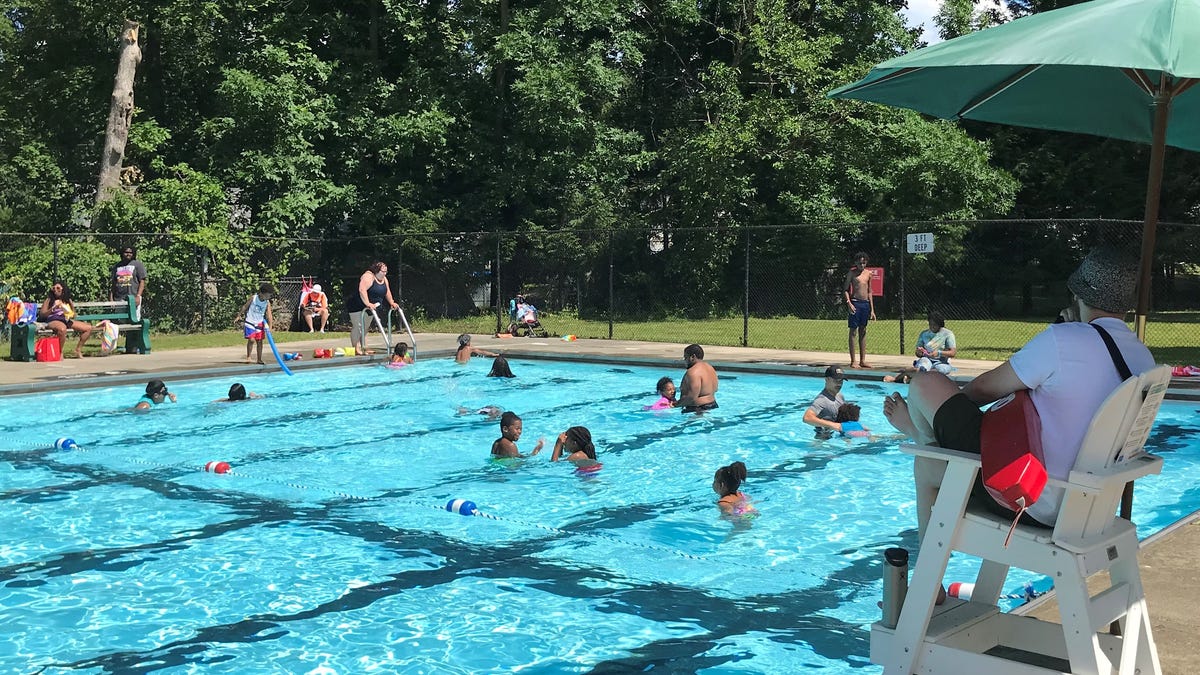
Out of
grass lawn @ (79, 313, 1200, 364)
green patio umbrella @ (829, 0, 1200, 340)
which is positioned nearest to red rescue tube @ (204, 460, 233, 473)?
green patio umbrella @ (829, 0, 1200, 340)

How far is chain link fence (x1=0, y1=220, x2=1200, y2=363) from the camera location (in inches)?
1021

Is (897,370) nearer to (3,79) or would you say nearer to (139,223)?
(139,223)

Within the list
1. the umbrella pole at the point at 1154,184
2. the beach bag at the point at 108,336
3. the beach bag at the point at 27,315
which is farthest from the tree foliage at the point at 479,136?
the umbrella pole at the point at 1154,184

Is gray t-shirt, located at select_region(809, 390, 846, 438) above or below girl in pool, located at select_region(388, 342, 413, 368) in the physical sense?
below

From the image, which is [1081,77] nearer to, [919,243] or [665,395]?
[665,395]

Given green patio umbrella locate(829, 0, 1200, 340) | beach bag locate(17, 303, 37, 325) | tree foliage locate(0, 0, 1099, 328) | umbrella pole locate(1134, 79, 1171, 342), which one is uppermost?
tree foliage locate(0, 0, 1099, 328)

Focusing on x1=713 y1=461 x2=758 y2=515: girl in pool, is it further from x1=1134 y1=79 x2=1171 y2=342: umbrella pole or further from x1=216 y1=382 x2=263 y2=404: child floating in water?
x1=216 y1=382 x2=263 y2=404: child floating in water

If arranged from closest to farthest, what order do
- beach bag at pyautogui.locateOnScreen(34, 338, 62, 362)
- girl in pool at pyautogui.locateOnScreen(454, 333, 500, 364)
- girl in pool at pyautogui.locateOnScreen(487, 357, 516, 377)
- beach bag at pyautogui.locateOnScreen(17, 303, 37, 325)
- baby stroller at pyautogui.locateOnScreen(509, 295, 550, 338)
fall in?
girl in pool at pyautogui.locateOnScreen(487, 357, 516, 377) < beach bag at pyautogui.locateOnScreen(34, 338, 62, 362) < beach bag at pyautogui.locateOnScreen(17, 303, 37, 325) < girl in pool at pyautogui.locateOnScreen(454, 333, 500, 364) < baby stroller at pyautogui.locateOnScreen(509, 295, 550, 338)

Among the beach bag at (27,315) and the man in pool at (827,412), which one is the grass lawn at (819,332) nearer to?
the man in pool at (827,412)

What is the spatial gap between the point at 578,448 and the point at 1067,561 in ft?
23.4

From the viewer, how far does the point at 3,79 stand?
32000 millimetres

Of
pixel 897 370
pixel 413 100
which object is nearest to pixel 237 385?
pixel 897 370

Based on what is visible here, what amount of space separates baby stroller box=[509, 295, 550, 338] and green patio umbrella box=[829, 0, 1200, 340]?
18.0 meters

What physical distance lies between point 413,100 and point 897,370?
740 inches
